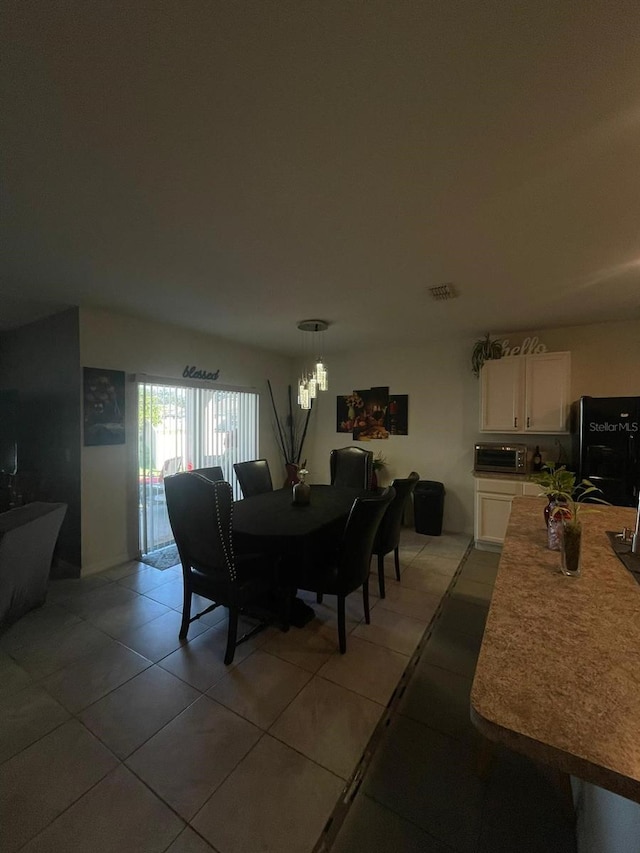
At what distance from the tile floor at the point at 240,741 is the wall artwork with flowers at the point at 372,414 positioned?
9.16 ft

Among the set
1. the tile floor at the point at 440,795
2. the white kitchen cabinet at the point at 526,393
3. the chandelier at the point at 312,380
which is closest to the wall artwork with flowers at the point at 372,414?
the white kitchen cabinet at the point at 526,393

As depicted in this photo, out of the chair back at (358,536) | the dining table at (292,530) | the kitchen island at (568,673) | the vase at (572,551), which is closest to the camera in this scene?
the kitchen island at (568,673)

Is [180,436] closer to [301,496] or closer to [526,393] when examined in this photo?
[301,496]

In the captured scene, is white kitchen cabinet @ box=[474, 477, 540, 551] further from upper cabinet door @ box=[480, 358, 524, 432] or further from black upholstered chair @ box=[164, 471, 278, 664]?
black upholstered chair @ box=[164, 471, 278, 664]

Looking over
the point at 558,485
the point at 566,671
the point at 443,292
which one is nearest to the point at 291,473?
the point at 443,292

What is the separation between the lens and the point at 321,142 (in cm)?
133

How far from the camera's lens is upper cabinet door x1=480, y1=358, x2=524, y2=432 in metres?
3.82

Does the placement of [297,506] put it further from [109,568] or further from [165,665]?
[109,568]

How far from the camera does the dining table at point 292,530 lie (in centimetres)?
225

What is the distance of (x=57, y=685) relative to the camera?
1.93 metres

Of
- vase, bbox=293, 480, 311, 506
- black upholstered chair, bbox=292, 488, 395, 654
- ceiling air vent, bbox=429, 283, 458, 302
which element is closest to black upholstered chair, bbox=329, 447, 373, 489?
vase, bbox=293, 480, 311, 506

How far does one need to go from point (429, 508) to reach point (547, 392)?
6.26ft

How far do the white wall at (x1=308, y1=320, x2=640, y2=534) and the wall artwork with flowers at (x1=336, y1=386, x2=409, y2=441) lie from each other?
0.09 metres

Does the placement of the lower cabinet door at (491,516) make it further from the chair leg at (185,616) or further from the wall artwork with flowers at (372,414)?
the chair leg at (185,616)
